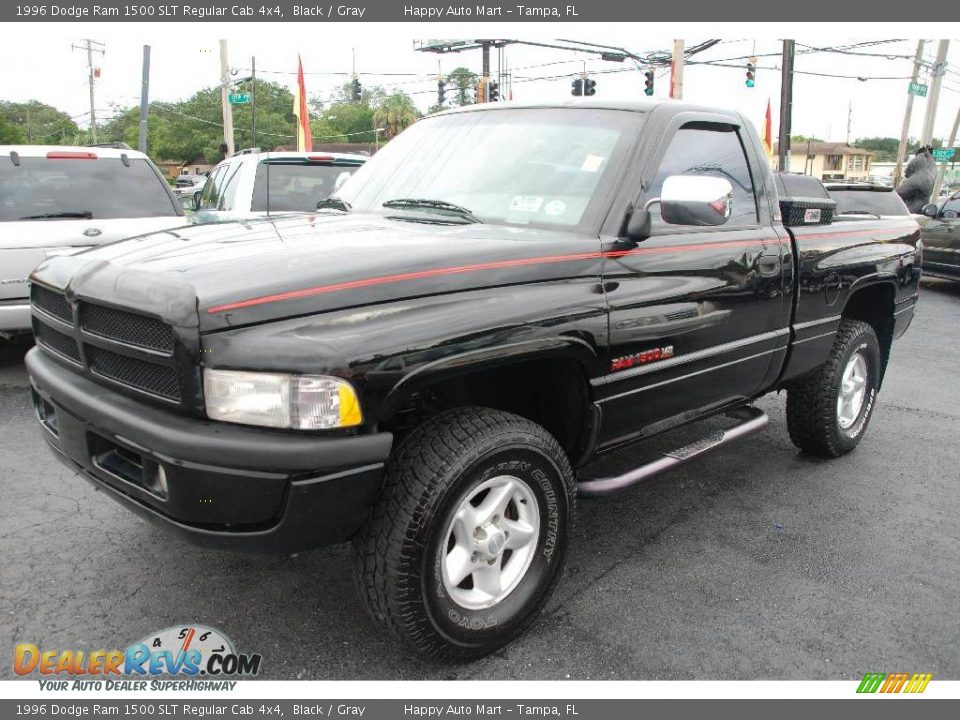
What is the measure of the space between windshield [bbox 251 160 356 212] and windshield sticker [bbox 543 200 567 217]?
15.8ft

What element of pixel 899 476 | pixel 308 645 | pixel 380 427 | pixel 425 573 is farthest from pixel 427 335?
pixel 899 476

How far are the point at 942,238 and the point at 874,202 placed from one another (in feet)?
10.2

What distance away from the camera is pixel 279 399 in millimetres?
2131

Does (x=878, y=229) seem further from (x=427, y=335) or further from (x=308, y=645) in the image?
(x=308, y=645)

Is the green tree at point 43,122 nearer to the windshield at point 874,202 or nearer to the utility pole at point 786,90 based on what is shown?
the utility pole at point 786,90

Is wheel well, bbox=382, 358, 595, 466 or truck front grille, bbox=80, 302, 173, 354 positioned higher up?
truck front grille, bbox=80, 302, 173, 354

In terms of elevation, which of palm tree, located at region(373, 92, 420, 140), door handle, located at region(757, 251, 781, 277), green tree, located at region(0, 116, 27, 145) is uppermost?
palm tree, located at region(373, 92, 420, 140)

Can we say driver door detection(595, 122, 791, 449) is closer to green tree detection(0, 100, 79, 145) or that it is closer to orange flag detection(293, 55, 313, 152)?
orange flag detection(293, 55, 313, 152)

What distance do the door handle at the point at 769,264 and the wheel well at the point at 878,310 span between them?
130 centimetres

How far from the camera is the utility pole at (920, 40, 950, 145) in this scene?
922 inches

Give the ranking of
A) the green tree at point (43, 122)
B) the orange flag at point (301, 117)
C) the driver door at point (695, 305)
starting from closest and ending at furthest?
1. the driver door at point (695, 305)
2. the orange flag at point (301, 117)
3. the green tree at point (43, 122)

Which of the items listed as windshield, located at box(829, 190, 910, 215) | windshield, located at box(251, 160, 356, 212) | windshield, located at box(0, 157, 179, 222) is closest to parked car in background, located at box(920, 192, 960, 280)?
windshield, located at box(829, 190, 910, 215)

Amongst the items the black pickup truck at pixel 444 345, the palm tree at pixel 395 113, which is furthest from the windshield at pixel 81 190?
the palm tree at pixel 395 113

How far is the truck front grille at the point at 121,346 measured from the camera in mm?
2207
